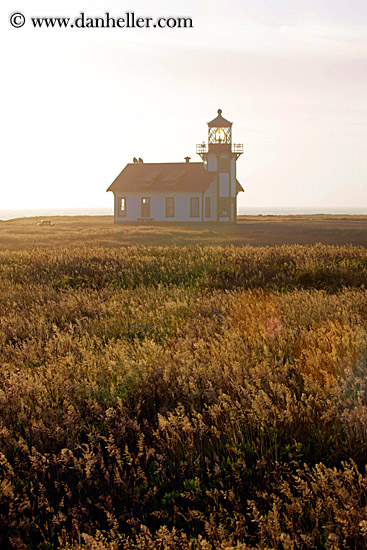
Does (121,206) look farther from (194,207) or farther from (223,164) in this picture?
(223,164)

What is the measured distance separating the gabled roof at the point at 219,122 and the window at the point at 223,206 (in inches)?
276

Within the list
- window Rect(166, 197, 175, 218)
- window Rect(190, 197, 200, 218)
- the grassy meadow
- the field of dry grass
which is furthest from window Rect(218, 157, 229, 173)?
the grassy meadow

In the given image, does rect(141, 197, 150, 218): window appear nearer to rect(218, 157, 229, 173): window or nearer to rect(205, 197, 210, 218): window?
rect(205, 197, 210, 218): window

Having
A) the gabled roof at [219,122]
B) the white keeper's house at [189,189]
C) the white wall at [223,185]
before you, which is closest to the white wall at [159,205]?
the white keeper's house at [189,189]

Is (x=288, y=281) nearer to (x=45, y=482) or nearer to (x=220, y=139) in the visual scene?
(x=45, y=482)

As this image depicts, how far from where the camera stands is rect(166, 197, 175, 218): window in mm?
46312

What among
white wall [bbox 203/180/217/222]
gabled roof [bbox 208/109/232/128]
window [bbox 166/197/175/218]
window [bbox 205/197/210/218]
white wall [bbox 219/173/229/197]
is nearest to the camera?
gabled roof [bbox 208/109/232/128]

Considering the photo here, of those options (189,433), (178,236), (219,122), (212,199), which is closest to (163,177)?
(212,199)

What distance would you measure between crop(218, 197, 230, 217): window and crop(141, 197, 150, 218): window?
723 centimetres

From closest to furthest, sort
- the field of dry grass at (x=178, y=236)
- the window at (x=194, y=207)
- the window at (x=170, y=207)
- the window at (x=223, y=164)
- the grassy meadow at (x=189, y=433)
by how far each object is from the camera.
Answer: the grassy meadow at (x=189, y=433), the field of dry grass at (x=178, y=236), the window at (x=194, y=207), the window at (x=170, y=207), the window at (x=223, y=164)

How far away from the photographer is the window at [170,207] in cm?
4631

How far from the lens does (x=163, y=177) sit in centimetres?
4822

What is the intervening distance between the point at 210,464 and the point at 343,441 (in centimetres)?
95

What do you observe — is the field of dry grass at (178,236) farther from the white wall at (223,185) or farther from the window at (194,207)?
the white wall at (223,185)
